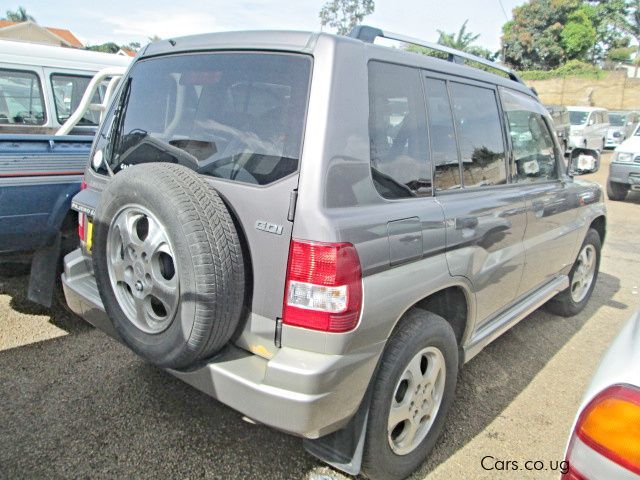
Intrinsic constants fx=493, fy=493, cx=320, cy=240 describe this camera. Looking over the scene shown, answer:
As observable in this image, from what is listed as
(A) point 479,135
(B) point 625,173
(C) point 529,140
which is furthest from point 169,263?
(B) point 625,173

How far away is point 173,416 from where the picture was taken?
2.72m

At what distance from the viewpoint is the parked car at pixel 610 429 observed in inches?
50.3

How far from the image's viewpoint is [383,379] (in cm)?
209

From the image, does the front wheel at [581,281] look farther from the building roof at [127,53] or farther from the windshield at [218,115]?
the building roof at [127,53]

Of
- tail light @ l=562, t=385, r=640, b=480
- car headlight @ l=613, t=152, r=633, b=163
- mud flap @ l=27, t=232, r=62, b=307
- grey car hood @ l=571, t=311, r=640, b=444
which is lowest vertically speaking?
mud flap @ l=27, t=232, r=62, b=307

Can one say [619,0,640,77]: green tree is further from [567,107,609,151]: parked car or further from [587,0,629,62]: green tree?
[567,107,609,151]: parked car

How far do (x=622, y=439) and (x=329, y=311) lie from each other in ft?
3.18

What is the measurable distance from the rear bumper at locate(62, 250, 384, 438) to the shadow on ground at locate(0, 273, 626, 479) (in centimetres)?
59

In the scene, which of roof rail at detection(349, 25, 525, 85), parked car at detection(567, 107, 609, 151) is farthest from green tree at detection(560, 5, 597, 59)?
roof rail at detection(349, 25, 525, 85)

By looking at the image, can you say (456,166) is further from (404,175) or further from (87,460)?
(87,460)

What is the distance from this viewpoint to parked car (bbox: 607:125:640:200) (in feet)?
33.3

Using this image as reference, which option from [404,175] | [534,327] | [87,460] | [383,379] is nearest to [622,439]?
[383,379]

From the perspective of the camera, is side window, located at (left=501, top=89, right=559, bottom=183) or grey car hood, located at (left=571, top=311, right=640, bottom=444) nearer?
grey car hood, located at (left=571, top=311, right=640, bottom=444)

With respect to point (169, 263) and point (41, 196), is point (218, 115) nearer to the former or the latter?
point (169, 263)
